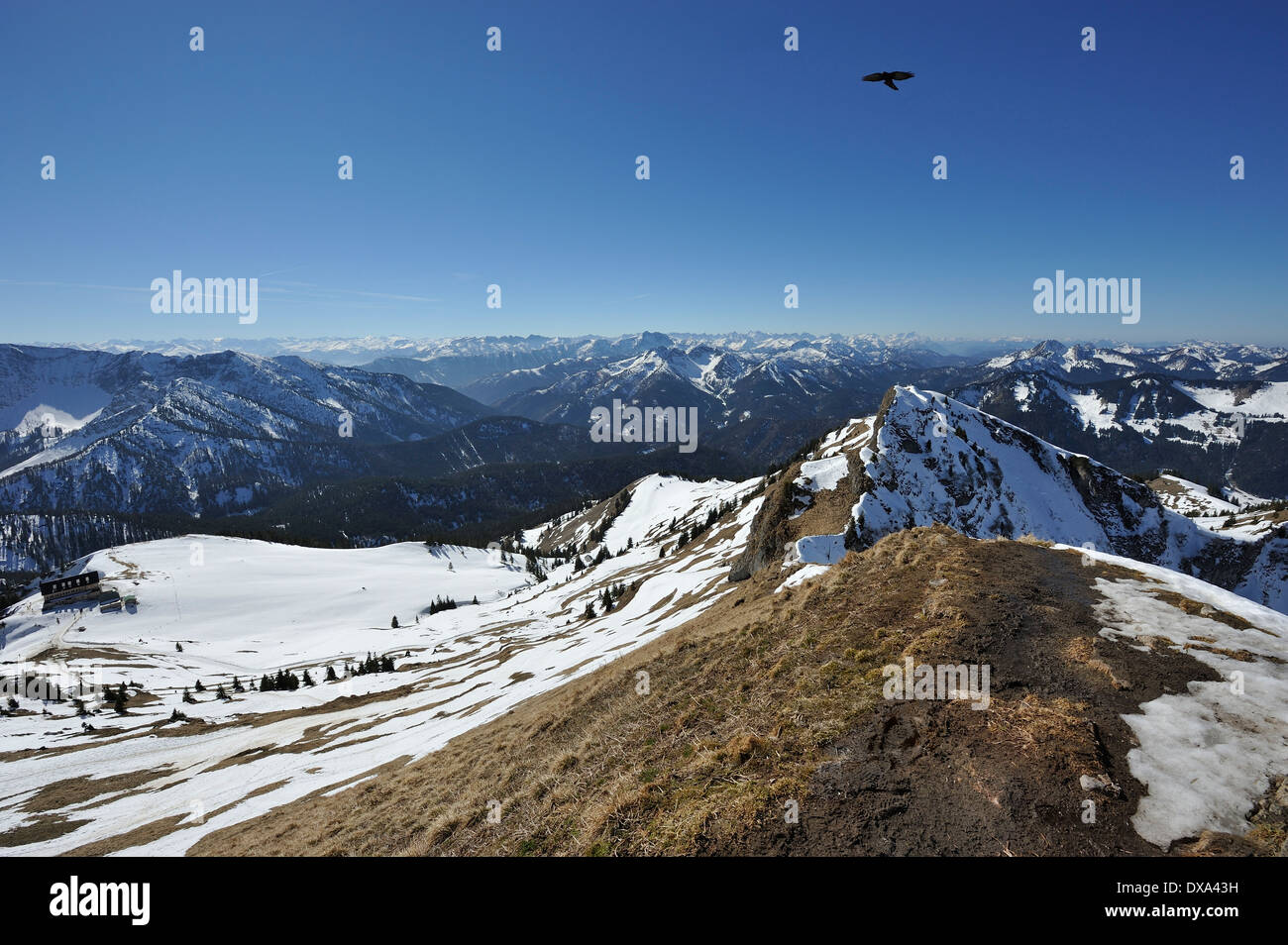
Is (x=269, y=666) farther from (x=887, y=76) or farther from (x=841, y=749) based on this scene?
(x=887, y=76)

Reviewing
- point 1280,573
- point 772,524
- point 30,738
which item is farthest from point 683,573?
point 1280,573

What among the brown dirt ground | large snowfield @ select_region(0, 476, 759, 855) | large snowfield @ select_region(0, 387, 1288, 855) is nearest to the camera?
the brown dirt ground

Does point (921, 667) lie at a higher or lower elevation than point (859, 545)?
higher

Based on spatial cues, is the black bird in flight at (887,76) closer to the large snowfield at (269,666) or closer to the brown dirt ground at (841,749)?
the brown dirt ground at (841,749)

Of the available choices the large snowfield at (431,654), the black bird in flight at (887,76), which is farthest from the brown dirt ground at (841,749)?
the black bird in flight at (887,76)

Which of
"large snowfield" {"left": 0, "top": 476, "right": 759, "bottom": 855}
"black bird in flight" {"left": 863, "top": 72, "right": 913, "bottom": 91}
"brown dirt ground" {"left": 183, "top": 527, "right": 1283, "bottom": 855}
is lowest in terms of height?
"large snowfield" {"left": 0, "top": 476, "right": 759, "bottom": 855}

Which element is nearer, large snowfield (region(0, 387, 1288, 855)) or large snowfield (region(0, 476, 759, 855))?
large snowfield (region(0, 387, 1288, 855))

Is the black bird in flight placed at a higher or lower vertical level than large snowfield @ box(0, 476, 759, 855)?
higher

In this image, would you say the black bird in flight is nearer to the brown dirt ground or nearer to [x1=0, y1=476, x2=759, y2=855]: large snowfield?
the brown dirt ground

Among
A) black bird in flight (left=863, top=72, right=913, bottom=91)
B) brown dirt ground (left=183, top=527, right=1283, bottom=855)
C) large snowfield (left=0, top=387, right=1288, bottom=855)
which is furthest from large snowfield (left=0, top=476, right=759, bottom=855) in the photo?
black bird in flight (left=863, top=72, right=913, bottom=91)

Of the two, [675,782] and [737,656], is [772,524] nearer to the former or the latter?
[737,656]
